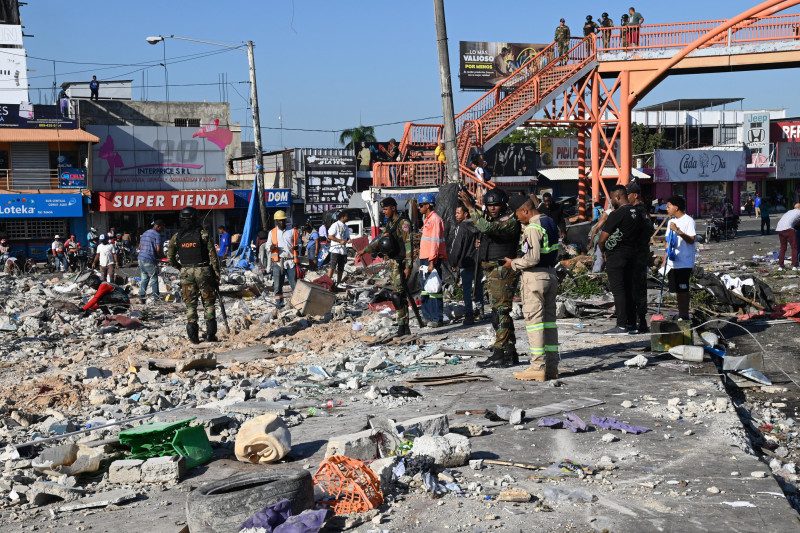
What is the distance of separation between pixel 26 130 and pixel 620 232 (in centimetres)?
3391

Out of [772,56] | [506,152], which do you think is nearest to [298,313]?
[772,56]

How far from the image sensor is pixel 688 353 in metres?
8.74

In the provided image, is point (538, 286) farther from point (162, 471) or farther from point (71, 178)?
point (71, 178)

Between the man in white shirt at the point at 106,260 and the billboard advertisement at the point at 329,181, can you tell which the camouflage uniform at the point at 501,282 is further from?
the billboard advertisement at the point at 329,181

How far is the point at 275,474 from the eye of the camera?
4.86m

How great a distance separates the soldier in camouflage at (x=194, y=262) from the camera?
37.4ft

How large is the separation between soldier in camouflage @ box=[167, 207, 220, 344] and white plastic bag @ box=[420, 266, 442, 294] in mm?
2923

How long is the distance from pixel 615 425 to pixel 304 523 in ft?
9.56

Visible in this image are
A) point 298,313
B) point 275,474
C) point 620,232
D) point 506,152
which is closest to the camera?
point 275,474

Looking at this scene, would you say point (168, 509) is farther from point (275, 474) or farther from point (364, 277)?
point (364, 277)

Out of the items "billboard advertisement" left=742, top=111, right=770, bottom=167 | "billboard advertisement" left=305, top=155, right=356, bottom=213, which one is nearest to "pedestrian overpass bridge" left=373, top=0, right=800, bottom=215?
"billboard advertisement" left=305, top=155, right=356, bottom=213

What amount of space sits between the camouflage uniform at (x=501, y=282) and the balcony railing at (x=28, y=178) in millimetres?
32939

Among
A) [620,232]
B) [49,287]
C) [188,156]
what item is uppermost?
[188,156]

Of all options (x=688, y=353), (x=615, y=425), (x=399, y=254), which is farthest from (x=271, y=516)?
(x=399, y=254)
